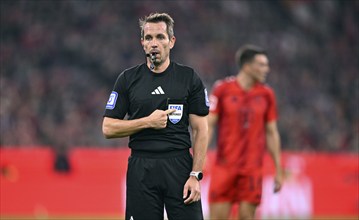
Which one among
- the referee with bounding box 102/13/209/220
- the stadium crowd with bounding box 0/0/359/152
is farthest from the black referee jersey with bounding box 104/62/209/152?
the stadium crowd with bounding box 0/0/359/152

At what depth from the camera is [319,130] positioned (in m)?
18.2

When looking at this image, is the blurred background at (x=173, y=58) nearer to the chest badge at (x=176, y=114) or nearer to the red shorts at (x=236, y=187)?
the red shorts at (x=236, y=187)

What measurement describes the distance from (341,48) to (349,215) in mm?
7749

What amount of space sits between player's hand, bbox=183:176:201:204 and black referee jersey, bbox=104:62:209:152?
0.26 meters

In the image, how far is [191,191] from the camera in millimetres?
4902

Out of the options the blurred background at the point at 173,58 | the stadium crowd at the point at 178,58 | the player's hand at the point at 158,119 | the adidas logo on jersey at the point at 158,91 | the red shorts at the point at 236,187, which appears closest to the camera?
the player's hand at the point at 158,119

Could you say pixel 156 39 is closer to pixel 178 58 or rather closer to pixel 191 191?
pixel 191 191

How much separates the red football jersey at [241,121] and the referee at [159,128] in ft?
9.13

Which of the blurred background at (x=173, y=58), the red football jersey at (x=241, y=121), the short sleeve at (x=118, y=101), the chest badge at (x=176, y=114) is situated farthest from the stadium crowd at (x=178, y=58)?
the chest badge at (x=176, y=114)

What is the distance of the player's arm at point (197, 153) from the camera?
4910mm

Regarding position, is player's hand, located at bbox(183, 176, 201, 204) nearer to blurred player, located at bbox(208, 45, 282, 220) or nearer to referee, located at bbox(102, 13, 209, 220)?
referee, located at bbox(102, 13, 209, 220)

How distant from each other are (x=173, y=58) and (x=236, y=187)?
11.2 meters

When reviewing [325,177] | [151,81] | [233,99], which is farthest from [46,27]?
[151,81]

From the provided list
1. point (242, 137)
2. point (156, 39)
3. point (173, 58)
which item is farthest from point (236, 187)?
point (173, 58)
